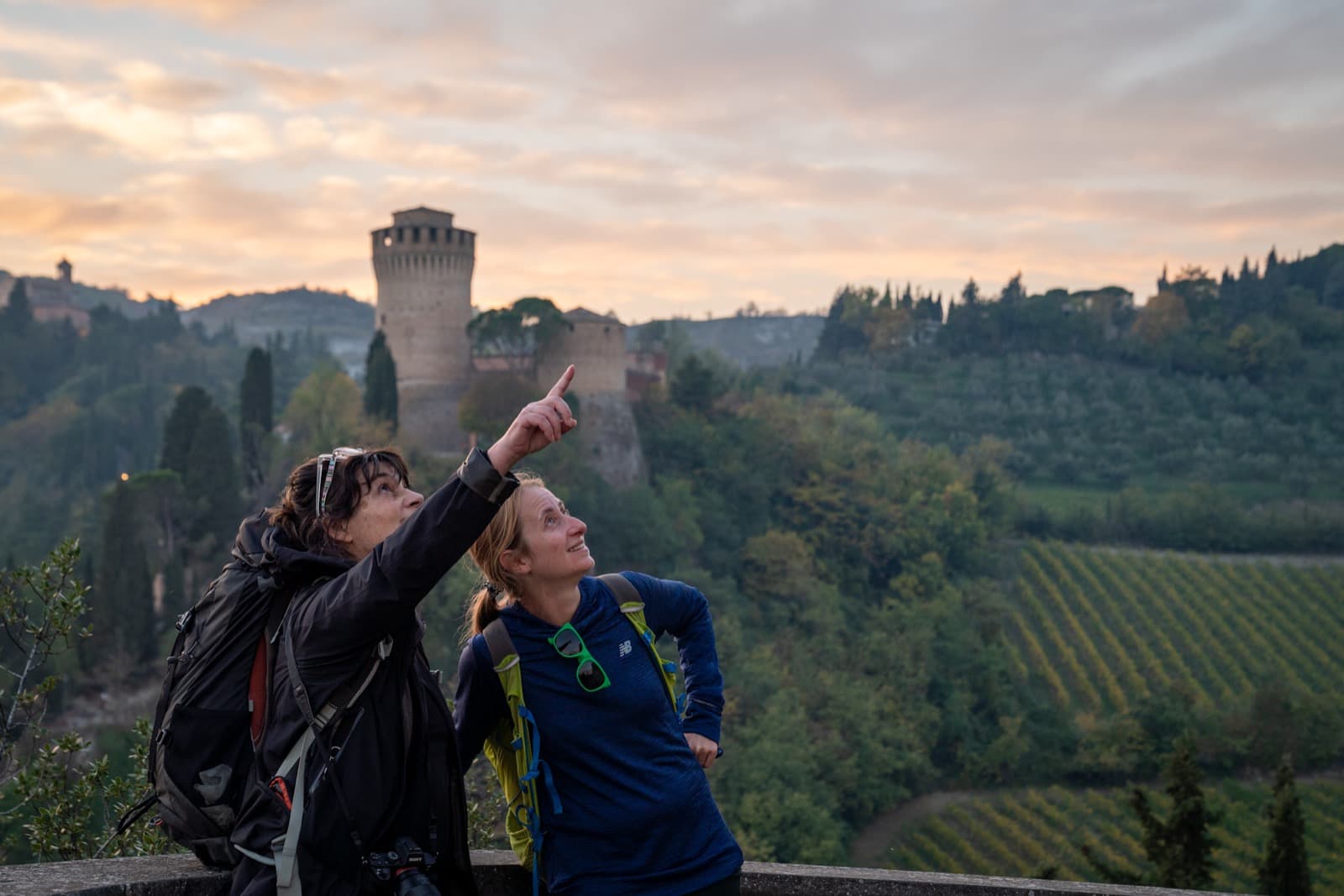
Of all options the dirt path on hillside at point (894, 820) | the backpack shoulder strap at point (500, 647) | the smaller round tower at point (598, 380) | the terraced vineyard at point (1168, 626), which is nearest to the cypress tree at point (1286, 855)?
the dirt path on hillside at point (894, 820)

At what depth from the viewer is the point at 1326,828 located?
27.8 m

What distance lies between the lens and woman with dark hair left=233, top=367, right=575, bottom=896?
230 centimetres

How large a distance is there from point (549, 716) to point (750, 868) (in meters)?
1.22

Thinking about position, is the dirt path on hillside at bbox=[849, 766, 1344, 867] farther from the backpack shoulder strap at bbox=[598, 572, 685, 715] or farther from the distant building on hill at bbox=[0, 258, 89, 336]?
the distant building on hill at bbox=[0, 258, 89, 336]

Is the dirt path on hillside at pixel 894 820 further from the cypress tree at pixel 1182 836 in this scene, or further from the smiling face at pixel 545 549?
the smiling face at pixel 545 549

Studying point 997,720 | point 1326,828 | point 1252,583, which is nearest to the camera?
point 1326,828

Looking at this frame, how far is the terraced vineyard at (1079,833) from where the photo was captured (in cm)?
2570

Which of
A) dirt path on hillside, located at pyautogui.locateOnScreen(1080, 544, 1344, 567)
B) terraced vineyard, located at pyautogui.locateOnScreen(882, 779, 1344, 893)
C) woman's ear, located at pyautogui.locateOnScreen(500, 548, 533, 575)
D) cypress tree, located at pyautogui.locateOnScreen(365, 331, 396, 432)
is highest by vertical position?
woman's ear, located at pyautogui.locateOnScreen(500, 548, 533, 575)

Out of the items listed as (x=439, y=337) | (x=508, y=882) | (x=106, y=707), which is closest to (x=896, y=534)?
(x=439, y=337)

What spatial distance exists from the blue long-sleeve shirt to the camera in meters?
0.35

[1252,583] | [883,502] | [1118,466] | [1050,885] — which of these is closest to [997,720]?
[883,502]

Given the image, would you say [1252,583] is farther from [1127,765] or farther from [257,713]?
[257,713]

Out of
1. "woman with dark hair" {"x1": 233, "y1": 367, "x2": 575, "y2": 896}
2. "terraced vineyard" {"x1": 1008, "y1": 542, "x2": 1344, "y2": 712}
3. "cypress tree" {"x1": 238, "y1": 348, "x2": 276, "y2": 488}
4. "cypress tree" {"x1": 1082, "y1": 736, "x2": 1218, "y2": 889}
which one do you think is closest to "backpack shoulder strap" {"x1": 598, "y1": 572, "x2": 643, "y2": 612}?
"woman with dark hair" {"x1": 233, "y1": 367, "x2": 575, "y2": 896}

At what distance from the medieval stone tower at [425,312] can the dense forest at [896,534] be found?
1.39m
